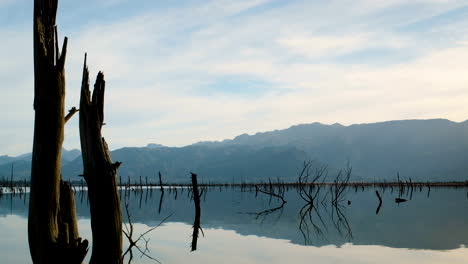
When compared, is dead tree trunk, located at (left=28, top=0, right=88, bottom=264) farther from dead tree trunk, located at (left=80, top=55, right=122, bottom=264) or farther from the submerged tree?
dead tree trunk, located at (left=80, top=55, right=122, bottom=264)

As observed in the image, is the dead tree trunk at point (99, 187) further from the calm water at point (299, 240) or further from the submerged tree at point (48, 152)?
the calm water at point (299, 240)

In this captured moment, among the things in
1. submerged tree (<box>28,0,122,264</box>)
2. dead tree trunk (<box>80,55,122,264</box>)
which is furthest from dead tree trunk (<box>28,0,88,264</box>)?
dead tree trunk (<box>80,55,122,264</box>)

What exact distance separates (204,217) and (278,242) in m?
16.1

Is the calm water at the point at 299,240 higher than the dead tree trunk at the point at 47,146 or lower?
lower

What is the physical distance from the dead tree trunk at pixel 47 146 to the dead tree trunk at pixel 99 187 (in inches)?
46.1

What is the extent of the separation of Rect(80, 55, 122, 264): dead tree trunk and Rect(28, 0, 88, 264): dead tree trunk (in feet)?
3.85

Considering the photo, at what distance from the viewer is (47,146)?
7.11 m

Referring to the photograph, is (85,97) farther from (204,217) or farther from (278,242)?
(204,217)

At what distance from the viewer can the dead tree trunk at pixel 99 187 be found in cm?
859

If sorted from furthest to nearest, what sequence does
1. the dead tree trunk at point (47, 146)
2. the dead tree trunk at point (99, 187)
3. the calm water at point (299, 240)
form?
the calm water at point (299, 240) → the dead tree trunk at point (99, 187) → the dead tree trunk at point (47, 146)

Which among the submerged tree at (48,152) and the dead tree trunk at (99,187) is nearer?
the submerged tree at (48,152)

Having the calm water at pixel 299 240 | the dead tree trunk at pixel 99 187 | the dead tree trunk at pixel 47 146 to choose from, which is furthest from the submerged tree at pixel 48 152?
the calm water at pixel 299 240

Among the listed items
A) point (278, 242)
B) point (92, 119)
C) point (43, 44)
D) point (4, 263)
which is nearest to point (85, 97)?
point (92, 119)

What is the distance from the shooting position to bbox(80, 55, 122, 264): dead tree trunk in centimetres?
859
